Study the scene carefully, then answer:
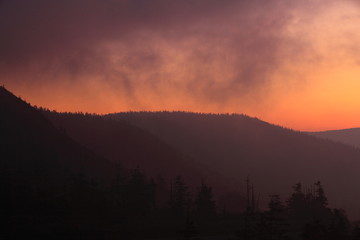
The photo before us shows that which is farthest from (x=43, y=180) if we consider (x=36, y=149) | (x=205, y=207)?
(x=205, y=207)

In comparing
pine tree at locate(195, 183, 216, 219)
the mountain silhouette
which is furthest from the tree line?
the mountain silhouette

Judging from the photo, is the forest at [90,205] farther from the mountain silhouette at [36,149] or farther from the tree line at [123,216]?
the mountain silhouette at [36,149]

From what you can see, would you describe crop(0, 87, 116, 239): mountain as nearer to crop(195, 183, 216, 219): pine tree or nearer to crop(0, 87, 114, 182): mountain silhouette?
crop(0, 87, 114, 182): mountain silhouette

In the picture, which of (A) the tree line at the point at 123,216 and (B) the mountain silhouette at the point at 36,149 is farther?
(B) the mountain silhouette at the point at 36,149

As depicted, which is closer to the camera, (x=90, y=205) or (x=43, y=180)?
(x=90, y=205)

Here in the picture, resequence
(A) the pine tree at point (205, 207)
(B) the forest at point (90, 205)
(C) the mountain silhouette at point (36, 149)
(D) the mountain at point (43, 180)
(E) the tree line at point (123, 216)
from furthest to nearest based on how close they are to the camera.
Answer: (C) the mountain silhouette at point (36, 149), (A) the pine tree at point (205, 207), (D) the mountain at point (43, 180), (B) the forest at point (90, 205), (E) the tree line at point (123, 216)

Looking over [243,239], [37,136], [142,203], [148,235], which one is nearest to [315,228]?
[243,239]

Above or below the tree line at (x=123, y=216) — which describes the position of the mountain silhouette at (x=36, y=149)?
above

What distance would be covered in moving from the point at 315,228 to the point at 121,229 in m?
43.1

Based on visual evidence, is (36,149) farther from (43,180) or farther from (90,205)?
(90,205)

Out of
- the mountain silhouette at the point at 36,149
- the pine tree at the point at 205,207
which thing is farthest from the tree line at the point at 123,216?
the mountain silhouette at the point at 36,149

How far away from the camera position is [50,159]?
458 feet

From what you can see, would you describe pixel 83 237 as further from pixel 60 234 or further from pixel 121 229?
pixel 121 229

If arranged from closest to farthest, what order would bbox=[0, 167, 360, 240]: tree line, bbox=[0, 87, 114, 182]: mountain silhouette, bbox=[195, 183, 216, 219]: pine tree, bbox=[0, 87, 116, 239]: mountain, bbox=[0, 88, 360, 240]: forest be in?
bbox=[0, 167, 360, 240]: tree line < bbox=[0, 88, 360, 240]: forest < bbox=[0, 87, 116, 239]: mountain < bbox=[195, 183, 216, 219]: pine tree < bbox=[0, 87, 114, 182]: mountain silhouette
